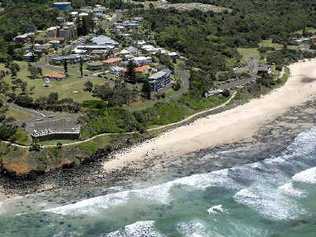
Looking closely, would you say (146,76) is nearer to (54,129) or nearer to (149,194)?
(54,129)

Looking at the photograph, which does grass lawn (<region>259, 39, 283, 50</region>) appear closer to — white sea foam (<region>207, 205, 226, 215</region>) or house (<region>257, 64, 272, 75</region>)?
house (<region>257, 64, 272, 75</region>)

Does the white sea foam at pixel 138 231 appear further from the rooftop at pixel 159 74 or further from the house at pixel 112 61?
the house at pixel 112 61

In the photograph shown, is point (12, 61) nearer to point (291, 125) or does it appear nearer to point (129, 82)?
point (129, 82)

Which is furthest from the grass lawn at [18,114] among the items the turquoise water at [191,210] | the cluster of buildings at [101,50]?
the turquoise water at [191,210]

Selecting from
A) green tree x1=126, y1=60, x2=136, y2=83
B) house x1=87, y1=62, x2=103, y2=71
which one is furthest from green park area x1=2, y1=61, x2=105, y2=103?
green tree x1=126, y1=60, x2=136, y2=83

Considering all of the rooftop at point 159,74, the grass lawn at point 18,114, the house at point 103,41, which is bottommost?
the grass lawn at point 18,114

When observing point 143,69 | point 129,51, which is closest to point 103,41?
point 129,51
